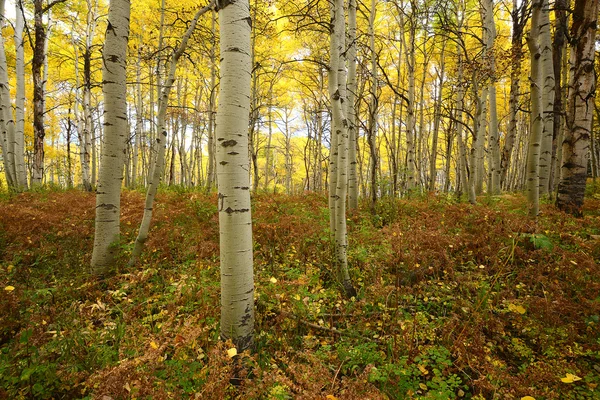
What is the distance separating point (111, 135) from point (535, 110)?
6.22 m

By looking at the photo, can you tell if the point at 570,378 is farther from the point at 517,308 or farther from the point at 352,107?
the point at 352,107

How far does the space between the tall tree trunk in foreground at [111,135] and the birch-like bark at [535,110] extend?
5.67 meters

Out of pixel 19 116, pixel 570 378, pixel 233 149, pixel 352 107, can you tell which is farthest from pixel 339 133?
pixel 19 116

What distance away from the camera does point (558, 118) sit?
28.4 ft

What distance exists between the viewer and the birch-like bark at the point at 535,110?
3740 mm

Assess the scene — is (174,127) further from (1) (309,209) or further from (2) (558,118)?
(2) (558,118)

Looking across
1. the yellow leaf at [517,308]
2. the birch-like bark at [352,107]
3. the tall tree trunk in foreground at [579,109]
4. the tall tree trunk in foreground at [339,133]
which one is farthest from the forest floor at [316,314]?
the birch-like bark at [352,107]

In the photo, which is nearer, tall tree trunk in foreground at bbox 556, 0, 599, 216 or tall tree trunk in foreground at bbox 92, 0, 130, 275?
tall tree trunk in foreground at bbox 92, 0, 130, 275

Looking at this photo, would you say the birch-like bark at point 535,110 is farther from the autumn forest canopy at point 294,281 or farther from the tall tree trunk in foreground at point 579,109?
the tall tree trunk in foreground at point 579,109

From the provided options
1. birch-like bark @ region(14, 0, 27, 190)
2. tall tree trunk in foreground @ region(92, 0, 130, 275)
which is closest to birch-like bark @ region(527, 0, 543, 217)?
tall tree trunk in foreground @ region(92, 0, 130, 275)

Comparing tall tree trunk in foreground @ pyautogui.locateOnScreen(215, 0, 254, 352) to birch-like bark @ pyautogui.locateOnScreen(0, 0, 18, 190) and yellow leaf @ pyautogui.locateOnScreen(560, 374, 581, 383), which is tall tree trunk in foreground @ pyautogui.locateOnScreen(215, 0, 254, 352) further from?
birch-like bark @ pyautogui.locateOnScreen(0, 0, 18, 190)

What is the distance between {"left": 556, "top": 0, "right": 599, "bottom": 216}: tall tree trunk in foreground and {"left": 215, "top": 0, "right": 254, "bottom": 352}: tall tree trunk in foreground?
21.2ft

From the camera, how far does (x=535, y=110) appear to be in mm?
4035

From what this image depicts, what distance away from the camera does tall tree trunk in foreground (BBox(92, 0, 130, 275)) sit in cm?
365
